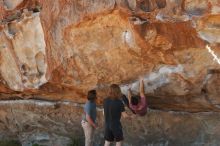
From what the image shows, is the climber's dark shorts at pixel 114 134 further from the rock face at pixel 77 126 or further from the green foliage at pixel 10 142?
the green foliage at pixel 10 142

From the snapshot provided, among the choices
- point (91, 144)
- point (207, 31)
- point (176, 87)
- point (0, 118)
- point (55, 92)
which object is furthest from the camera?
point (0, 118)

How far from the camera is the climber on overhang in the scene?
7.38m

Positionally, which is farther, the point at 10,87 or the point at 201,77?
the point at 10,87

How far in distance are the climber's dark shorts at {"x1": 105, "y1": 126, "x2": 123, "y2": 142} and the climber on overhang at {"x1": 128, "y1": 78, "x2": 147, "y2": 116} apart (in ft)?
1.66

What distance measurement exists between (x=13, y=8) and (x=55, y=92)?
5.05ft

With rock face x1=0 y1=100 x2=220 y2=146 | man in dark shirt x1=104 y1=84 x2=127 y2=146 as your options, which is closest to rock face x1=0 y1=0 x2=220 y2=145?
rock face x1=0 y1=100 x2=220 y2=146

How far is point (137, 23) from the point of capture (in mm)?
6836

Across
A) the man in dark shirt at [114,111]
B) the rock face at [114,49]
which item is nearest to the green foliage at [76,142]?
the rock face at [114,49]

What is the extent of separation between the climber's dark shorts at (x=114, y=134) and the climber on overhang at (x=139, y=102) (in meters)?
0.51

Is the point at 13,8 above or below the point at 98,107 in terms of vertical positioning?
above

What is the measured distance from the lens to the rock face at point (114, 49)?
6703mm

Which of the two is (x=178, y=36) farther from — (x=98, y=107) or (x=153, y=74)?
(x=98, y=107)

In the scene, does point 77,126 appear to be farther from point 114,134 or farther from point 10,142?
point 114,134

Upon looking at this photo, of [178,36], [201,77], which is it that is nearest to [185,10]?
[178,36]
